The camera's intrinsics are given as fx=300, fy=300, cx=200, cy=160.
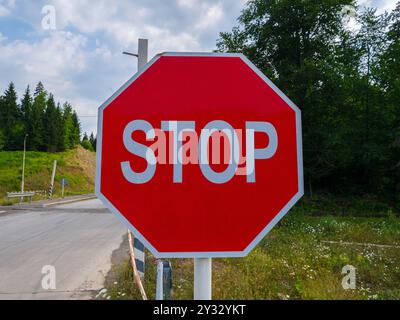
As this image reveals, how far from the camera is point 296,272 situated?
5.57 metres

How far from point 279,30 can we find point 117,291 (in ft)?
65.3

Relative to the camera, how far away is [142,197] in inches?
45.9

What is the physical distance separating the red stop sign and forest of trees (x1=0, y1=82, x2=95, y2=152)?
218 feet

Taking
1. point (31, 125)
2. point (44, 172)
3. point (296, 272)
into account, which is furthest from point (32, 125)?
point (296, 272)

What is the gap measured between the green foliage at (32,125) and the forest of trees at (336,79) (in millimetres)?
51489

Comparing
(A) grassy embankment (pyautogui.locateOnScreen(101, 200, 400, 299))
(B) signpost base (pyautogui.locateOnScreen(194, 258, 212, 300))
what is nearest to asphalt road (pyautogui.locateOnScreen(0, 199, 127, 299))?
(A) grassy embankment (pyautogui.locateOnScreen(101, 200, 400, 299))

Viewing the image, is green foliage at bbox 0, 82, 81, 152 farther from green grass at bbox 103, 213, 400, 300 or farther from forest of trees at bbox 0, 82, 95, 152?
green grass at bbox 103, 213, 400, 300

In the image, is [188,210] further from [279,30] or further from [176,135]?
[279,30]

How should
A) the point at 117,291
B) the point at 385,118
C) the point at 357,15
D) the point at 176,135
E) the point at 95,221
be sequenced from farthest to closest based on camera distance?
the point at 357,15, the point at 385,118, the point at 95,221, the point at 117,291, the point at 176,135

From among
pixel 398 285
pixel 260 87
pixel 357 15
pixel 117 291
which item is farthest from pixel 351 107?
pixel 260 87

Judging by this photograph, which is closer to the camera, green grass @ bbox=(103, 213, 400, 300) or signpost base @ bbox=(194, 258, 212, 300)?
signpost base @ bbox=(194, 258, 212, 300)

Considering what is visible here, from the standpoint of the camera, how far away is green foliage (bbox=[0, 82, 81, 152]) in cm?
6003

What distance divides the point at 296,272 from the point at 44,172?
4820 centimetres

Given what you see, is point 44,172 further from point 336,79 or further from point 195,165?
point 195,165
